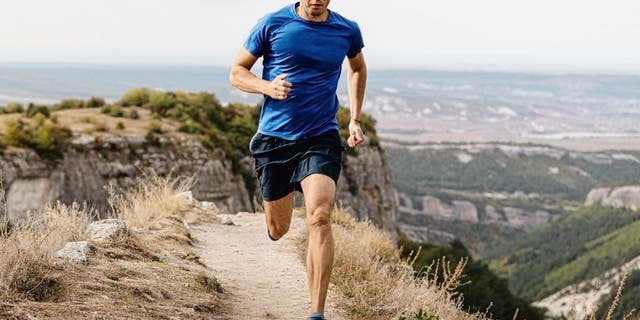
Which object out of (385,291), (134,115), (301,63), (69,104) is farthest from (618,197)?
(301,63)

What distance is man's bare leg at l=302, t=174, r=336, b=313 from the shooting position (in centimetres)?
508

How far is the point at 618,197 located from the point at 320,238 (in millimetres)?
163433

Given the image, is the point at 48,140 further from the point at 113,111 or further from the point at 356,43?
the point at 356,43

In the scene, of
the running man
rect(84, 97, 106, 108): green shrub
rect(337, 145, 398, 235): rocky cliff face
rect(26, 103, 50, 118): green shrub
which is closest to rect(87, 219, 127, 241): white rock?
the running man

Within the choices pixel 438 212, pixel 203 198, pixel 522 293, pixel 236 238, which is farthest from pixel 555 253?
pixel 236 238

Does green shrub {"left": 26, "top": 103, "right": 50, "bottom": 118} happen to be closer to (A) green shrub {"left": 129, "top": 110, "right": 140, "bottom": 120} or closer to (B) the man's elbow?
(A) green shrub {"left": 129, "top": 110, "right": 140, "bottom": 120}

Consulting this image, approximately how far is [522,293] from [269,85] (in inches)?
4475

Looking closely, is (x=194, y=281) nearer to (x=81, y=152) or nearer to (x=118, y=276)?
(x=118, y=276)

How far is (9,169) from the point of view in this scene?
26438 millimetres

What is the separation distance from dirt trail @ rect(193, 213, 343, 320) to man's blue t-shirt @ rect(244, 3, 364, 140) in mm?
1532

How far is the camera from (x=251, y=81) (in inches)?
208

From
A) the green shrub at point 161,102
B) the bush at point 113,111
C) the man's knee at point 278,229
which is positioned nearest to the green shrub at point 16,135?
the bush at point 113,111

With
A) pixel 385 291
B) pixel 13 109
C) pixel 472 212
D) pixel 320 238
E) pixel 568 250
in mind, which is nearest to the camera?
pixel 320 238

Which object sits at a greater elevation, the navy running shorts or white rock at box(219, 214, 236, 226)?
the navy running shorts
